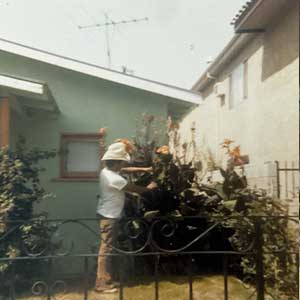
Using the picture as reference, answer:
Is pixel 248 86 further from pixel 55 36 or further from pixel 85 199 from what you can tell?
pixel 55 36

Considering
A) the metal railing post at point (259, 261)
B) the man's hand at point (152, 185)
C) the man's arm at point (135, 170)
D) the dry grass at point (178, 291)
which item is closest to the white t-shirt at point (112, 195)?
the man's arm at point (135, 170)

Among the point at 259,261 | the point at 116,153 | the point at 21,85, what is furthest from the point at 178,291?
the point at 21,85

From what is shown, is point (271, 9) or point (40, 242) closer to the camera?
point (40, 242)

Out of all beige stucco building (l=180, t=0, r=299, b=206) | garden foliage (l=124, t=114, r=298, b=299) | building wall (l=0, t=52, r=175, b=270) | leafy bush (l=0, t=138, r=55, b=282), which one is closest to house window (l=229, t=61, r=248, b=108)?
beige stucco building (l=180, t=0, r=299, b=206)

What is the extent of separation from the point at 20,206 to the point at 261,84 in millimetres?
5058

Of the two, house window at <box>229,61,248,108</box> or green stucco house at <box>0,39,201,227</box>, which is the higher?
house window at <box>229,61,248,108</box>

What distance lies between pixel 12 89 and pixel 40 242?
2.10 metres

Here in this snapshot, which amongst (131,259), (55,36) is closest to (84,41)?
(55,36)

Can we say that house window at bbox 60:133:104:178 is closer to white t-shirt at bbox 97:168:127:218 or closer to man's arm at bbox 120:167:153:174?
man's arm at bbox 120:167:153:174

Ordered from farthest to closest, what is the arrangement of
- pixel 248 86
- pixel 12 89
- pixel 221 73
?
1. pixel 221 73
2. pixel 248 86
3. pixel 12 89

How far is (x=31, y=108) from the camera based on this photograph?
7590 mm

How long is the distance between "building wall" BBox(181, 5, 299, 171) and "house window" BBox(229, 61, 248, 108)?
0.47ft

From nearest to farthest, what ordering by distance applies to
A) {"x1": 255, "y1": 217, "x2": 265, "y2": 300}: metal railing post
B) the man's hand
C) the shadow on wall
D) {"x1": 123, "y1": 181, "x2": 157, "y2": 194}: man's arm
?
{"x1": 255, "y1": 217, "x2": 265, "y2": 300}: metal railing post, {"x1": 123, "y1": 181, "x2": 157, "y2": 194}: man's arm, the man's hand, the shadow on wall

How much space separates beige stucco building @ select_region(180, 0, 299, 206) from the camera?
694cm
